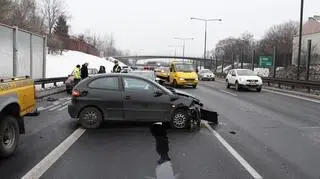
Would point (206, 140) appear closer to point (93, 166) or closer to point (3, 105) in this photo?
point (93, 166)

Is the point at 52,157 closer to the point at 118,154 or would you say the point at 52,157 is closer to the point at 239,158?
the point at 118,154

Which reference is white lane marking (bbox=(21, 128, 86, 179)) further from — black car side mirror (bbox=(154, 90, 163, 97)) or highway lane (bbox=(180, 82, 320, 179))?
highway lane (bbox=(180, 82, 320, 179))

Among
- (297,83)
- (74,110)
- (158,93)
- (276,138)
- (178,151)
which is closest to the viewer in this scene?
(178,151)

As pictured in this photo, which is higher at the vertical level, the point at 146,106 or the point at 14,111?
the point at 14,111

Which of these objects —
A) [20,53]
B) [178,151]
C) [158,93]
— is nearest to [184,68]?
[20,53]

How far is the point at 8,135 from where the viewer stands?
7.55 metres

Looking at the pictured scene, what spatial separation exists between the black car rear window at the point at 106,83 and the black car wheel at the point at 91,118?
2.11 feet

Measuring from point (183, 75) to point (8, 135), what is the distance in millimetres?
24225

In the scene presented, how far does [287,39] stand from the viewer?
10869 centimetres

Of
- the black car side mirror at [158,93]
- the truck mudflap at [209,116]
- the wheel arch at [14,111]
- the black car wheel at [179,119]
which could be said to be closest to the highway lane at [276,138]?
the truck mudflap at [209,116]

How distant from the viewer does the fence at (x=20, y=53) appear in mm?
16719

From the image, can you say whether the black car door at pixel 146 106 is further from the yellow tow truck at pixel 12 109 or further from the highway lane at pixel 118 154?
the yellow tow truck at pixel 12 109

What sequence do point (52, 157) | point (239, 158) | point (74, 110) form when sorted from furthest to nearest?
point (74, 110) < point (239, 158) < point (52, 157)

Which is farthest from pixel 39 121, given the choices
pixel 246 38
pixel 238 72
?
pixel 246 38
